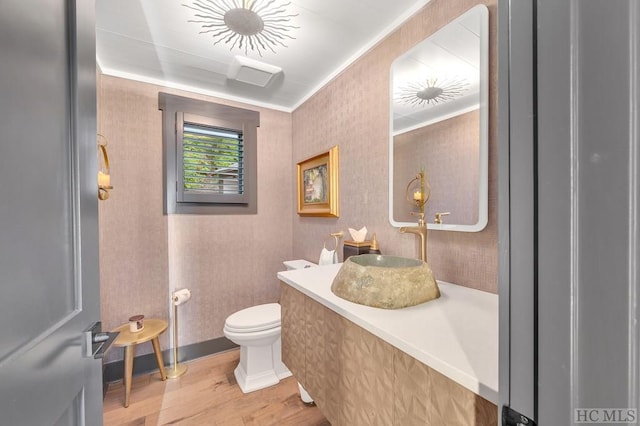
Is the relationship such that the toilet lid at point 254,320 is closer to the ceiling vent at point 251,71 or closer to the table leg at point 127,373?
the table leg at point 127,373

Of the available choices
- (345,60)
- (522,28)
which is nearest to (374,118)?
(345,60)

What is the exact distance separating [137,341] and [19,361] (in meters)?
1.60

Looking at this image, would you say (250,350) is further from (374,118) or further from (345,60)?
(345,60)

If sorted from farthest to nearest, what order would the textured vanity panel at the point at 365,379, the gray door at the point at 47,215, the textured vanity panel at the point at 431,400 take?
the textured vanity panel at the point at 365,379 → the textured vanity panel at the point at 431,400 → the gray door at the point at 47,215

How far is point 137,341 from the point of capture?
1720mm

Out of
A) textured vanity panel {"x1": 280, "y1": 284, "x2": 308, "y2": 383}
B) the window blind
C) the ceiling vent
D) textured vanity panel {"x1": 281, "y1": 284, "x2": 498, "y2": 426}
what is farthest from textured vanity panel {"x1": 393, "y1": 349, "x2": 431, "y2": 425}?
the window blind

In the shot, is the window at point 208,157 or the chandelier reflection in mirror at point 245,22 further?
the window at point 208,157

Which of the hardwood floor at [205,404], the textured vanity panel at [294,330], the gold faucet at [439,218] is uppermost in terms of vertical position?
the gold faucet at [439,218]

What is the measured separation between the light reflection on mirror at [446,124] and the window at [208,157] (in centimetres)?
144

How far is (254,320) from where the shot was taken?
1.84 meters

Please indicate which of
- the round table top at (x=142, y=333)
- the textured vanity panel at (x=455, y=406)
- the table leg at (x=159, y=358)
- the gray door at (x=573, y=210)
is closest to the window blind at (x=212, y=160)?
the round table top at (x=142, y=333)

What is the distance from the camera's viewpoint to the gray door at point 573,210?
0.30 metres

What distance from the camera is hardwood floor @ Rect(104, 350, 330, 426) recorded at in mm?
1519

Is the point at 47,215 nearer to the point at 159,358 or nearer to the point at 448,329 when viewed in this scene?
the point at 448,329
